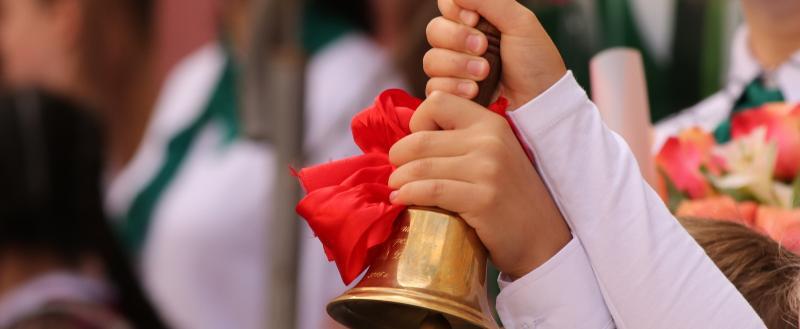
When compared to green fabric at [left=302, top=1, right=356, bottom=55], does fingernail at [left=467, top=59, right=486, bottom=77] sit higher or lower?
higher

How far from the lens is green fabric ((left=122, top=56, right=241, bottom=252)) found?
2570mm

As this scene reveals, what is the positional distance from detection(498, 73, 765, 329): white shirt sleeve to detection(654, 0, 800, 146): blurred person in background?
0.48 m

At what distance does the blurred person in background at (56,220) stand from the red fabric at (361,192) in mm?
1009

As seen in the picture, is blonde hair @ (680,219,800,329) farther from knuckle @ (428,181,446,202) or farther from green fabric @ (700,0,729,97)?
green fabric @ (700,0,729,97)

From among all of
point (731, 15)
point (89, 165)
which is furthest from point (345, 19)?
point (731, 15)

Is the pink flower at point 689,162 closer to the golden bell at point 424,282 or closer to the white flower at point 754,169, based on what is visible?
the white flower at point 754,169

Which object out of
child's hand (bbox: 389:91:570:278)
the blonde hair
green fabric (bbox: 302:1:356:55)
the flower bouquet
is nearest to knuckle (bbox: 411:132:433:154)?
child's hand (bbox: 389:91:570:278)

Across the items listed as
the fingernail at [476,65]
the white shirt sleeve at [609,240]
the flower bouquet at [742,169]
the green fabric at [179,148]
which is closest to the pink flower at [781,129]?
the flower bouquet at [742,169]

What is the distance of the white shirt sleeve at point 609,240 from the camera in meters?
0.90

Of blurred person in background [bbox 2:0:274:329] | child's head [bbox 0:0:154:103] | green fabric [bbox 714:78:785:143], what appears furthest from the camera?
child's head [bbox 0:0:154:103]

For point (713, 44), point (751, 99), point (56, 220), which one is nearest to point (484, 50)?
point (751, 99)

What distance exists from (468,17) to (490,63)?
1.2 inches

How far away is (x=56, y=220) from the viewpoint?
2174 millimetres

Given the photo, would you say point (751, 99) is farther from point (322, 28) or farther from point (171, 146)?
point (171, 146)
